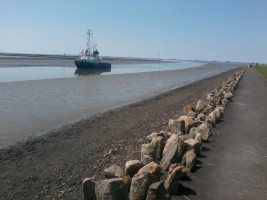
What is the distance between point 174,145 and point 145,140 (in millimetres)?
2633

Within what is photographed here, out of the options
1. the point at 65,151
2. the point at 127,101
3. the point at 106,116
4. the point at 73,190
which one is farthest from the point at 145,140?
the point at 127,101

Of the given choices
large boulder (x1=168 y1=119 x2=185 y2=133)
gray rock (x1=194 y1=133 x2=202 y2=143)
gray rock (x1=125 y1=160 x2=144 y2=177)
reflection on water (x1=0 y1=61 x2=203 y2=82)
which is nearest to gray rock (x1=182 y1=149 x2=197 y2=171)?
gray rock (x1=125 y1=160 x2=144 y2=177)

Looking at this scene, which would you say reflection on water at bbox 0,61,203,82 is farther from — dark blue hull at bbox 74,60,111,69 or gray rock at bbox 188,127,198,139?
gray rock at bbox 188,127,198,139

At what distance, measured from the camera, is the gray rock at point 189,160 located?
6.93 m

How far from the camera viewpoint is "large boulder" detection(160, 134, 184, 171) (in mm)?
6938

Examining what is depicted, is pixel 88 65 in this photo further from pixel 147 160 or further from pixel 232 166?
pixel 147 160

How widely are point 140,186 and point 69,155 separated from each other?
143 inches

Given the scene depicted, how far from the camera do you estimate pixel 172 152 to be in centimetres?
709

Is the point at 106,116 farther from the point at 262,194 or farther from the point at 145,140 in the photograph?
the point at 262,194

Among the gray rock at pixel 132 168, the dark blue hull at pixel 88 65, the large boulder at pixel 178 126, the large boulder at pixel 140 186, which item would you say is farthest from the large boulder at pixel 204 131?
the dark blue hull at pixel 88 65

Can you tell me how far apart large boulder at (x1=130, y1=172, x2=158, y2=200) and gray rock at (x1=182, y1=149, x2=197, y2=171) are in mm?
1624

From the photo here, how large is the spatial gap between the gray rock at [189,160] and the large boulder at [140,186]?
1624 mm

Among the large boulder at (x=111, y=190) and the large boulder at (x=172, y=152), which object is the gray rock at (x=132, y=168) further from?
the large boulder at (x=111, y=190)

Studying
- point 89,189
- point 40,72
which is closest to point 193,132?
point 89,189
